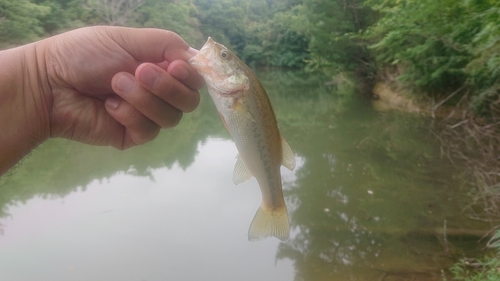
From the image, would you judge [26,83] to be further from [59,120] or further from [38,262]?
[38,262]

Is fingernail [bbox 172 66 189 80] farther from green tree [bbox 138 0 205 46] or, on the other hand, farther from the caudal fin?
green tree [bbox 138 0 205 46]

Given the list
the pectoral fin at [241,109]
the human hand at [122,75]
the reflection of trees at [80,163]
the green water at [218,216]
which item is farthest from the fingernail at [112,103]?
the reflection of trees at [80,163]

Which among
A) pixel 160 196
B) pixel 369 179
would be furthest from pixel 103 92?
pixel 369 179

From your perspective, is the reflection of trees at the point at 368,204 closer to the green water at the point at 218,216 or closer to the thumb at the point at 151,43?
the green water at the point at 218,216

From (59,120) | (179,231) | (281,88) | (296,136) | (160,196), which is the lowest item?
(281,88)

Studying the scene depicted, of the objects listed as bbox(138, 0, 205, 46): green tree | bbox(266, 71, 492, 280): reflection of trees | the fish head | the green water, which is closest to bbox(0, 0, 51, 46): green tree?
the green water

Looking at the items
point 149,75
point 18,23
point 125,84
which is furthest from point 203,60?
point 18,23
